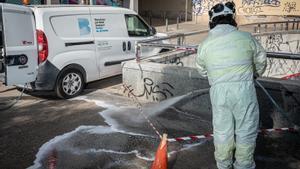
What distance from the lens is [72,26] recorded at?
7.45 metres

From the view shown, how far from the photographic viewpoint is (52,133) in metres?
5.56

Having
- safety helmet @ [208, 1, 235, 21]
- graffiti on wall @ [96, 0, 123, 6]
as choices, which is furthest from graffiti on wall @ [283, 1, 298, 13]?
safety helmet @ [208, 1, 235, 21]

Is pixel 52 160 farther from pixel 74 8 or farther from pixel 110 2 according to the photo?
pixel 110 2

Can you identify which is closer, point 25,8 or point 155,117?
point 155,117

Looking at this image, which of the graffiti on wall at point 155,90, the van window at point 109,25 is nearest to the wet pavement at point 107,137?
the graffiti on wall at point 155,90

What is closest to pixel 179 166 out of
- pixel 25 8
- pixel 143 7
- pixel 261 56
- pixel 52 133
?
pixel 261 56

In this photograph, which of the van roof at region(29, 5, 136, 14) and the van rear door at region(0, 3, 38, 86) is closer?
the van rear door at region(0, 3, 38, 86)

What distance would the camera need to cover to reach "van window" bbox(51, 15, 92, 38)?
23.5ft

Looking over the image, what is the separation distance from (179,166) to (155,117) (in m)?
1.79

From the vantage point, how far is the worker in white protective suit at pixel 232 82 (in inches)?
131

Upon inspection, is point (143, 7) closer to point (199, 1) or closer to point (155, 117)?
point (199, 1)

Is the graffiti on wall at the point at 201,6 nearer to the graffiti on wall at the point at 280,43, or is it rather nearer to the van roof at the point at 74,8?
the graffiti on wall at the point at 280,43

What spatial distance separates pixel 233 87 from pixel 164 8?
30.9 meters

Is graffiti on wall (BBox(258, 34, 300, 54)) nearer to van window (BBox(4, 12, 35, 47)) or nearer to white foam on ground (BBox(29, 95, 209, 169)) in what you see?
white foam on ground (BBox(29, 95, 209, 169))
